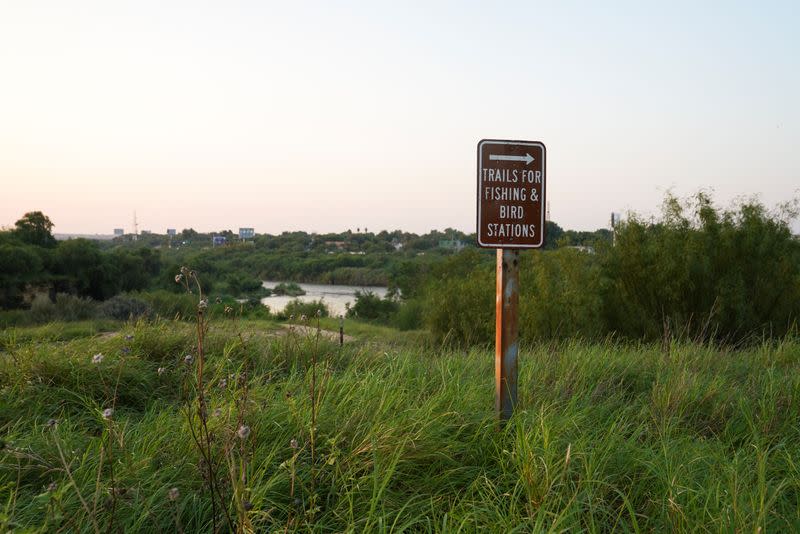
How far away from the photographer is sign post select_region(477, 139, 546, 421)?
14.8 ft

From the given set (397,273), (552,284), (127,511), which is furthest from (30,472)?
(397,273)

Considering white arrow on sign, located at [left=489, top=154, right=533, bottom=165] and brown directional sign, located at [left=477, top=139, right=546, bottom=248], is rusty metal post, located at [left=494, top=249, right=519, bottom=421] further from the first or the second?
white arrow on sign, located at [left=489, top=154, right=533, bottom=165]

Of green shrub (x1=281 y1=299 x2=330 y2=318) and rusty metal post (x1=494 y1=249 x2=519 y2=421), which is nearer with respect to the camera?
rusty metal post (x1=494 y1=249 x2=519 y2=421)

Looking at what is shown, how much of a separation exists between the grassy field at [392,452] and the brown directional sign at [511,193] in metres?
1.13

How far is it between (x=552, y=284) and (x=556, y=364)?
50.6 feet

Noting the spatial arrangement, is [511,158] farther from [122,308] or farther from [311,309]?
[122,308]

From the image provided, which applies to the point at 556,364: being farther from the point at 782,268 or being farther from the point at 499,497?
the point at 782,268

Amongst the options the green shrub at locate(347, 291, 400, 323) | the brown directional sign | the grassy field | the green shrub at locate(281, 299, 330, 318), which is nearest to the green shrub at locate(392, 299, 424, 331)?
the green shrub at locate(347, 291, 400, 323)

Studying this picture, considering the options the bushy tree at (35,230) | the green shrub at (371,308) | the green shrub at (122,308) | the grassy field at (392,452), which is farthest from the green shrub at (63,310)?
the green shrub at (371,308)

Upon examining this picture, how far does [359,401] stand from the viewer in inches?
171

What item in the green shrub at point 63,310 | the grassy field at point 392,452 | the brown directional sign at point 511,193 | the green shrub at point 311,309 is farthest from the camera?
the green shrub at point 63,310

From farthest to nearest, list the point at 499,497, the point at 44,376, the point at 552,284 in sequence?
the point at 552,284 → the point at 44,376 → the point at 499,497

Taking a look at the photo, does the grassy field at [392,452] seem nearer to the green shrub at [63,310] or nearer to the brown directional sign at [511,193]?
the brown directional sign at [511,193]

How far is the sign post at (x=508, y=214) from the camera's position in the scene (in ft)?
14.8
